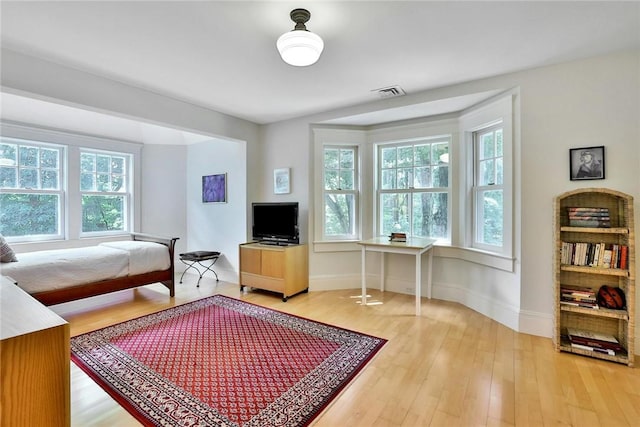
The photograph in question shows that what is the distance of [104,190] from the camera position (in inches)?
190

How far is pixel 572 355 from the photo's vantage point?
2406mm

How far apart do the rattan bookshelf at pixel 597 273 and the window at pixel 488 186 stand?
62 cm

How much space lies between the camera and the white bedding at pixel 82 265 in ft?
9.41

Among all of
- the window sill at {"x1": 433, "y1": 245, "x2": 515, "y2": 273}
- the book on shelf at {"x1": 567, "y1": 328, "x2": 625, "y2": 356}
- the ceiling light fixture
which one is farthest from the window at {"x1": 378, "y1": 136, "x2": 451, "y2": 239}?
the ceiling light fixture

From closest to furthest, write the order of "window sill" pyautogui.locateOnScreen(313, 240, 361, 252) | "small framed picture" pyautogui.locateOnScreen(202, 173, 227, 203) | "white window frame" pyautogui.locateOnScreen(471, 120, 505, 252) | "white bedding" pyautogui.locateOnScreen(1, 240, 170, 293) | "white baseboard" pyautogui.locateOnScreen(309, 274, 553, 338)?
"white baseboard" pyautogui.locateOnScreen(309, 274, 553, 338)
"white bedding" pyautogui.locateOnScreen(1, 240, 170, 293)
"white window frame" pyautogui.locateOnScreen(471, 120, 505, 252)
"window sill" pyautogui.locateOnScreen(313, 240, 361, 252)
"small framed picture" pyautogui.locateOnScreen(202, 173, 227, 203)

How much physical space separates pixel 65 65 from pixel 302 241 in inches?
121

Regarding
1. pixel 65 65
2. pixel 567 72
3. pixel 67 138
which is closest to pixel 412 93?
pixel 567 72

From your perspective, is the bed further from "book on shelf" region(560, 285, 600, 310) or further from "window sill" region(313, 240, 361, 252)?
"book on shelf" region(560, 285, 600, 310)

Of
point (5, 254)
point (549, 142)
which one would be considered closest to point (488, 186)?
point (549, 142)

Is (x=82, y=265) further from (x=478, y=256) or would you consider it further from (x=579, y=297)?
(x=579, y=297)

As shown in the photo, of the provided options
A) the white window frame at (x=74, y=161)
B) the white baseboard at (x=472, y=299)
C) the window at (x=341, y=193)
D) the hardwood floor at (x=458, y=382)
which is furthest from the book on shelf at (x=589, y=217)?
the white window frame at (x=74, y=161)

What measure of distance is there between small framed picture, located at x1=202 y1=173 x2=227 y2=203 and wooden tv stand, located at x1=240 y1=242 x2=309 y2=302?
1.12 metres

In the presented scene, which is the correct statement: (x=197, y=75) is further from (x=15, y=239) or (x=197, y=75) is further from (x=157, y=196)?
(x=15, y=239)

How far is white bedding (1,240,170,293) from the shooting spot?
2867 millimetres
